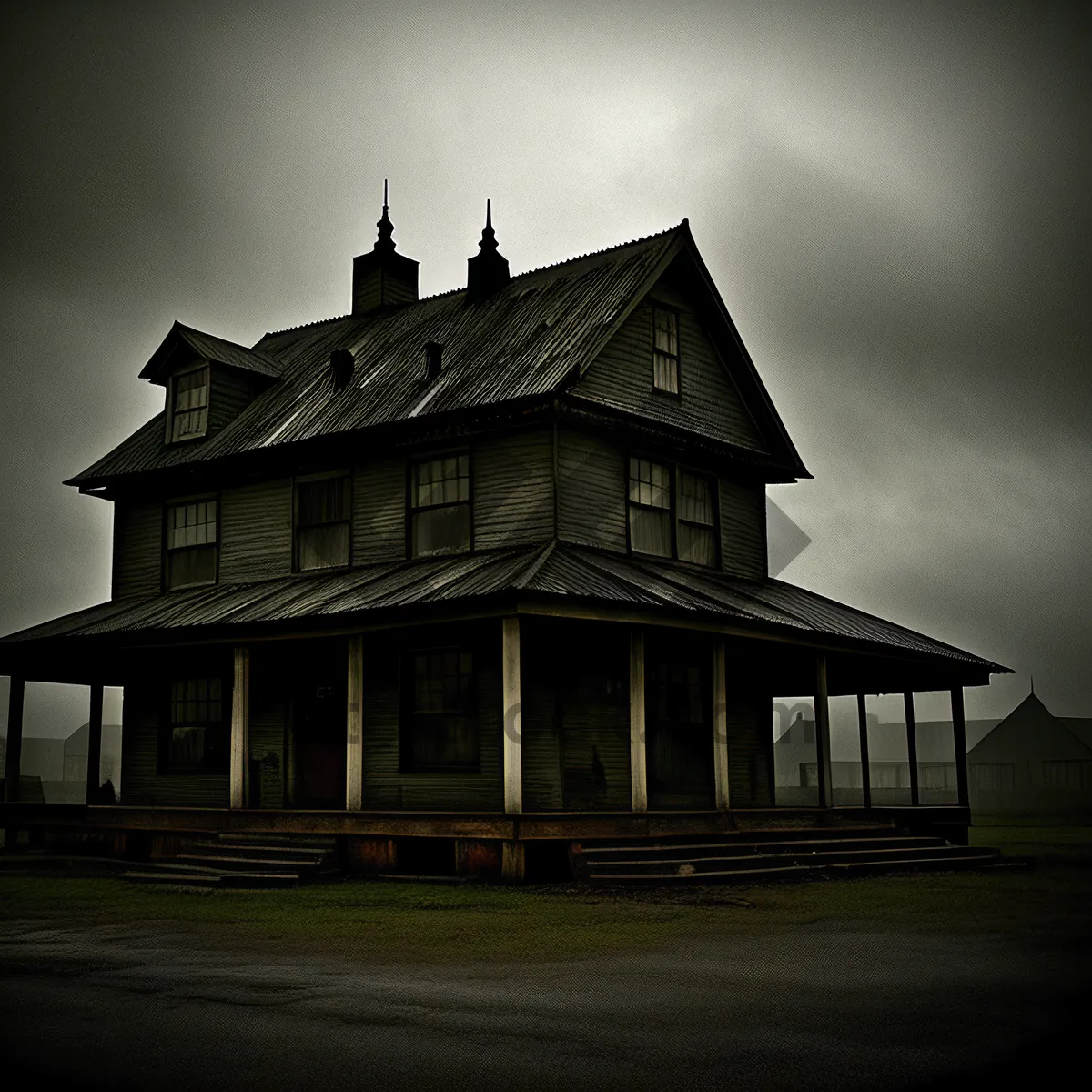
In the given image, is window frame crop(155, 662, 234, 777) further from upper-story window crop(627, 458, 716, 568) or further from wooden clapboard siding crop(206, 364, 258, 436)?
upper-story window crop(627, 458, 716, 568)

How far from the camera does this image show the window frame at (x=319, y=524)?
22.9 m

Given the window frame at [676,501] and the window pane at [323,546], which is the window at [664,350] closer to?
the window frame at [676,501]

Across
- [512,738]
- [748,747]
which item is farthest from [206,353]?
[748,747]

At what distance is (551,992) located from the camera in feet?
28.1

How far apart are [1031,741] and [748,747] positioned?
147ft

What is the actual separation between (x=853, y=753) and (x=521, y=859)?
99830 mm

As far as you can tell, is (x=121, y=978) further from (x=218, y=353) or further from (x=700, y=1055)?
(x=218, y=353)

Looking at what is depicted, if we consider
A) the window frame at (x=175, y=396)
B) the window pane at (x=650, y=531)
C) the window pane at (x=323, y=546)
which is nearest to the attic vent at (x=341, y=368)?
the window frame at (x=175, y=396)

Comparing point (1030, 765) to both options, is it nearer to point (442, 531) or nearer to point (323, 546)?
point (323, 546)

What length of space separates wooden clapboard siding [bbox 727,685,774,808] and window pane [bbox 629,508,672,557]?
3.04 metres

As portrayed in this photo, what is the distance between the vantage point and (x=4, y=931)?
12359mm

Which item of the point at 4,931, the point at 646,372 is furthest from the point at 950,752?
the point at 4,931

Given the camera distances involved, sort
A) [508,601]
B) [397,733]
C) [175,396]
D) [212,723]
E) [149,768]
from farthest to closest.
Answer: [175,396], [149,768], [212,723], [397,733], [508,601]

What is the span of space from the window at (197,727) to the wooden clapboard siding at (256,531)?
2081mm
